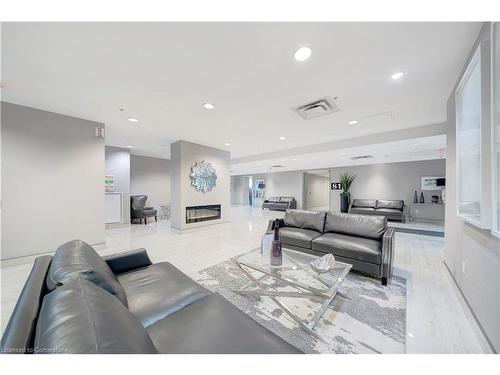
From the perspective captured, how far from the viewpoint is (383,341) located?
1.49 metres

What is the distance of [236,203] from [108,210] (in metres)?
9.14

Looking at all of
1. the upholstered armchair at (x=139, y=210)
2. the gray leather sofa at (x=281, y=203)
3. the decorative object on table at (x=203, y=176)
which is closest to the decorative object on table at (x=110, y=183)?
the upholstered armchair at (x=139, y=210)

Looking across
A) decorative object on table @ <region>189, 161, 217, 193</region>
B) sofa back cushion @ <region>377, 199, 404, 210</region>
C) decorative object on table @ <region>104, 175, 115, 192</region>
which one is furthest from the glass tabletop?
sofa back cushion @ <region>377, 199, 404, 210</region>

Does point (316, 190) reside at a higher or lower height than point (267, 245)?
higher

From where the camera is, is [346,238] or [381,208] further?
[381,208]

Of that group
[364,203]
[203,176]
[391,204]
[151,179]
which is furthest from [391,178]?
[151,179]

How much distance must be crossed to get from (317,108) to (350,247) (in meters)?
Result: 2.21

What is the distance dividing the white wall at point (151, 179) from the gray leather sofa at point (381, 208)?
8361 mm

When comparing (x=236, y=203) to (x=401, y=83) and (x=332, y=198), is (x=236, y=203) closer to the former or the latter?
(x=332, y=198)

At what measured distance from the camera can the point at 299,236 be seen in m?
3.08

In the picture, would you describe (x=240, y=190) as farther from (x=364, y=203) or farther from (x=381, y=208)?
(x=381, y=208)

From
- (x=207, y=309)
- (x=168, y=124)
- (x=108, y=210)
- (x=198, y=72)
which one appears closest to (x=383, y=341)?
(x=207, y=309)

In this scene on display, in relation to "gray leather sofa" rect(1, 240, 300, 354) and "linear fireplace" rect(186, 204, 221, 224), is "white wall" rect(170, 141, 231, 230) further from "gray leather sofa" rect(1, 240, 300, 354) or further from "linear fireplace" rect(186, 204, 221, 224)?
"gray leather sofa" rect(1, 240, 300, 354)
